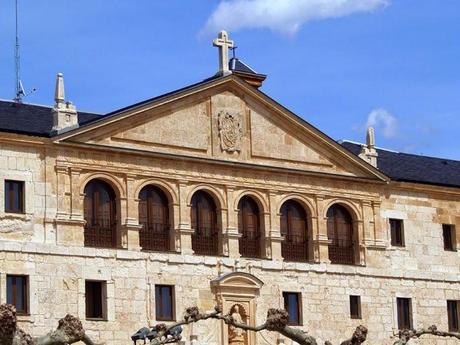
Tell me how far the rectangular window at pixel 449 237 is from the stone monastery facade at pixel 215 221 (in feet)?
0.29

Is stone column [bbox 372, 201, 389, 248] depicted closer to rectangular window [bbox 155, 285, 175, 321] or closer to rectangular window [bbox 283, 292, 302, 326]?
rectangular window [bbox 283, 292, 302, 326]

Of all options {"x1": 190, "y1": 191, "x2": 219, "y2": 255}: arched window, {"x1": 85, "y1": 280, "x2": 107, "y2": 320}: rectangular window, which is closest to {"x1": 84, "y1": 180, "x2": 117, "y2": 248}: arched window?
{"x1": 85, "y1": 280, "x2": 107, "y2": 320}: rectangular window

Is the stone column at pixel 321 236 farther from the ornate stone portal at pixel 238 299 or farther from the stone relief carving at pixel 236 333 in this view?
the stone relief carving at pixel 236 333

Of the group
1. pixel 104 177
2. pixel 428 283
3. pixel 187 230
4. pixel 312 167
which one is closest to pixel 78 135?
pixel 104 177

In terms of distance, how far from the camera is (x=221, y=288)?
160ft

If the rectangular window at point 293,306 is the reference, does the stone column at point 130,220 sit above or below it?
above

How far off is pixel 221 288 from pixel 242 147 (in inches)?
210

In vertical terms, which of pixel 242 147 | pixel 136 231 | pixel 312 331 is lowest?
pixel 312 331

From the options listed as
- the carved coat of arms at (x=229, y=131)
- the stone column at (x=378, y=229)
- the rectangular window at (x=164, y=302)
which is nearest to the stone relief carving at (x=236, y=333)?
the rectangular window at (x=164, y=302)

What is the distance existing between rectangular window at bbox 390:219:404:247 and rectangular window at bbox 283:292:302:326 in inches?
215

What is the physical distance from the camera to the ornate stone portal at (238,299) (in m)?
48.8

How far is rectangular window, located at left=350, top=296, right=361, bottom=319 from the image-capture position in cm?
5250

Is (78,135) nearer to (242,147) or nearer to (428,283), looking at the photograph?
(242,147)

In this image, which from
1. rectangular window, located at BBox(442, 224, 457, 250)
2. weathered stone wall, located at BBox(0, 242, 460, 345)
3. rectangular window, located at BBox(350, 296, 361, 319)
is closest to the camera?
weathered stone wall, located at BBox(0, 242, 460, 345)
